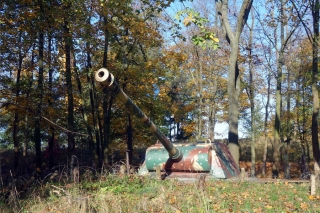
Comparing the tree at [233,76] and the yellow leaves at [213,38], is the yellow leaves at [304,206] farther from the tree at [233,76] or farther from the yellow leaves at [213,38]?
the tree at [233,76]

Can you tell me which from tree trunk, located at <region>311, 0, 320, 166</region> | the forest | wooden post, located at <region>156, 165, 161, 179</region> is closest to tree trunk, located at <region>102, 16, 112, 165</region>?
the forest

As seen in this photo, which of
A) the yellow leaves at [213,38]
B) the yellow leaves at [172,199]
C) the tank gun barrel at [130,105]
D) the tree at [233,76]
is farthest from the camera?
the tree at [233,76]

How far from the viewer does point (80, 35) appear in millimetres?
16109

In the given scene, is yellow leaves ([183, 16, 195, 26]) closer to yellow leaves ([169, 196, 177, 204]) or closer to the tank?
the tank

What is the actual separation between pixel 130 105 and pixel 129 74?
13003mm

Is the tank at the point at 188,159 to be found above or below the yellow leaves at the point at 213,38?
below

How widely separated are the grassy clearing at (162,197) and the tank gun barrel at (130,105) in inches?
40.5

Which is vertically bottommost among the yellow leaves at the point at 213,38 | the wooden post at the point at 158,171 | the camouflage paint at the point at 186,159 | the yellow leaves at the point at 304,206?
the yellow leaves at the point at 304,206

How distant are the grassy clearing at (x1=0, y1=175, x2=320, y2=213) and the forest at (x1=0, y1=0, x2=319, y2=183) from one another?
51.8 inches

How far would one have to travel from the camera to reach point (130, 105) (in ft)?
27.8

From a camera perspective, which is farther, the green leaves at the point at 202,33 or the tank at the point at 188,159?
the tank at the point at 188,159

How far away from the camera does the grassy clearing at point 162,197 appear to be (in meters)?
7.12

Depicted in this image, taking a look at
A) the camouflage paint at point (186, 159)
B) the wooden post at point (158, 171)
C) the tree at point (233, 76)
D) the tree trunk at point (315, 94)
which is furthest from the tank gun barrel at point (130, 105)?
the tree trunk at point (315, 94)

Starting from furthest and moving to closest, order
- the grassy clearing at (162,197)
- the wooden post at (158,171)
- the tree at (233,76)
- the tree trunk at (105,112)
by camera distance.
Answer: the tree trunk at (105,112) → the tree at (233,76) → the wooden post at (158,171) → the grassy clearing at (162,197)
